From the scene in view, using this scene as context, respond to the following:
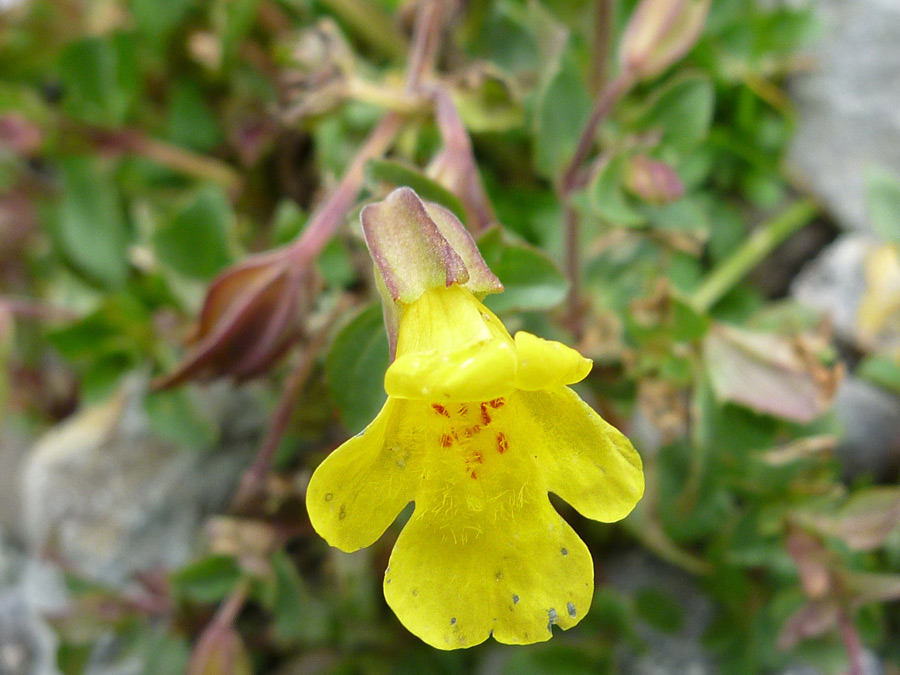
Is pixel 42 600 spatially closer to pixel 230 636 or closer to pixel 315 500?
pixel 230 636

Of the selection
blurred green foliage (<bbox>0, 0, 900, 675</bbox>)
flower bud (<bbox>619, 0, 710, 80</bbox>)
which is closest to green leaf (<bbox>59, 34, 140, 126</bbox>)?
blurred green foliage (<bbox>0, 0, 900, 675</bbox>)

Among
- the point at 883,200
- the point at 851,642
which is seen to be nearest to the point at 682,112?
the point at 883,200

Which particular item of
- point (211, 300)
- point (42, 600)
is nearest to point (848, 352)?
point (211, 300)

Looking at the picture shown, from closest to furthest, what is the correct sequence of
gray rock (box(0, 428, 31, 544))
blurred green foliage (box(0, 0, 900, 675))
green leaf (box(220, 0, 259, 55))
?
blurred green foliage (box(0, 0, 900, 675)), green leaf (box(220, 0, 259, 55)), gray rock (box(0, 428, 31, 544))

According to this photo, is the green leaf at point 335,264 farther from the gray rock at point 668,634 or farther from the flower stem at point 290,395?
the gray rock at point 668,634

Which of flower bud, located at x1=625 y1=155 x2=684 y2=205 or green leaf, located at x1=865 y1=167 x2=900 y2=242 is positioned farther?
green leaf, located at x1=865 y1=167 x2=900 y2=242

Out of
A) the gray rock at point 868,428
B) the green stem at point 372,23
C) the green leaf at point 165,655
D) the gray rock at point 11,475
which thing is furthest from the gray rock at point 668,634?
the gray rock at point 11,475

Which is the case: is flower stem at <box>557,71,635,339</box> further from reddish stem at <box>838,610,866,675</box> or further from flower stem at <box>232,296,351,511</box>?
reddish stem at <box>838,610,866,675</box>
